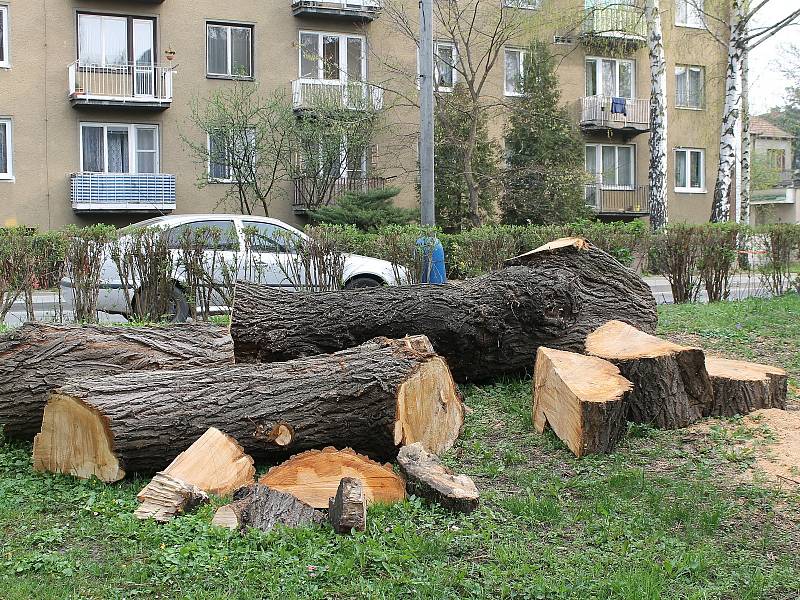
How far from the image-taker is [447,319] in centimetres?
695

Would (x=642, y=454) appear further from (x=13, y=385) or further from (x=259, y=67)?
(x=259, y=67)

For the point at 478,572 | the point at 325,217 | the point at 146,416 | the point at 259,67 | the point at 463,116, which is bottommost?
the point at 478,572

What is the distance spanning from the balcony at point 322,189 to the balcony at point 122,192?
11.9 ft

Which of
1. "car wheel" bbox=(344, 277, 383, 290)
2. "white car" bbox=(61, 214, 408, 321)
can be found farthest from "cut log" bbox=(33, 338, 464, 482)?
"car wheel" bbox=(344, 277, 383, 290)

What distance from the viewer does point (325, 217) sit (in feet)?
79.2

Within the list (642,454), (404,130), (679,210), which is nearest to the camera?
(642,454)

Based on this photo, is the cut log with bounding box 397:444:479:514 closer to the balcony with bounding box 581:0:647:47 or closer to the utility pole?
the utility pole

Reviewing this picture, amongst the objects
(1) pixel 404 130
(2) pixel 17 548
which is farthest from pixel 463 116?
(2) pixel 17 548

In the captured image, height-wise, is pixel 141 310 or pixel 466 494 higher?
pixel 141 310

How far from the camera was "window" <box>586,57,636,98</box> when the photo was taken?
32.5 meters

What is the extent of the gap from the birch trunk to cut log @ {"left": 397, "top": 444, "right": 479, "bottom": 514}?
16.1 m

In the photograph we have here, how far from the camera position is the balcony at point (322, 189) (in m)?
25.7

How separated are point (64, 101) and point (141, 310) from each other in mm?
16287

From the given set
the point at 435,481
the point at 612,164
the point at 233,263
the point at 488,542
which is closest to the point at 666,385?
the point at 435,481
